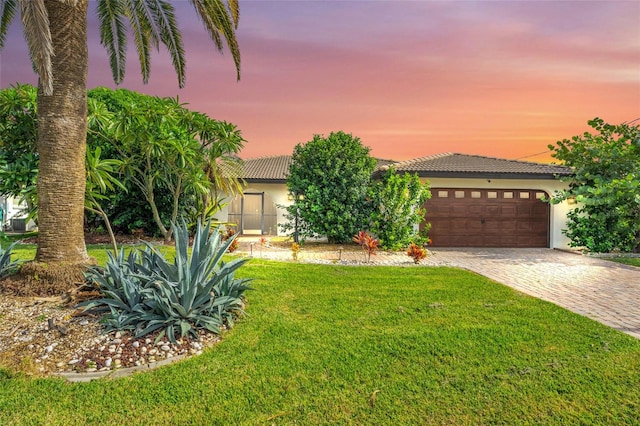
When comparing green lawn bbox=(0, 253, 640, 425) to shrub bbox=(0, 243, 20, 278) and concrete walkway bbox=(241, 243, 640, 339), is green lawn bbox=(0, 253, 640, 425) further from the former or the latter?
shrub bbox=(0, 243, 20, 278)

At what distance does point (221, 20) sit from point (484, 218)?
11.8 meters

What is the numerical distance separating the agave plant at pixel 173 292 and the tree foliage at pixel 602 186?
43.1ft

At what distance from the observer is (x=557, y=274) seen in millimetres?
9953

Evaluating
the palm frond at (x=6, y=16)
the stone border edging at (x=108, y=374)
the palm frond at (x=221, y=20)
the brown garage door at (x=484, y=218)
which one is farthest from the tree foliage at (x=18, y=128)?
the brown garage door at (x=484, y=218)

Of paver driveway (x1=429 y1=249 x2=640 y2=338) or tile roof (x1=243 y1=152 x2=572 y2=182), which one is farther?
tile roof (x1=243 y1=152 x2=572 y2=182)

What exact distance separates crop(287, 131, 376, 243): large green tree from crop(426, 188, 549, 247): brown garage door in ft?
9.37

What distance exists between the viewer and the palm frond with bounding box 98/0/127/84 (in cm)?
952

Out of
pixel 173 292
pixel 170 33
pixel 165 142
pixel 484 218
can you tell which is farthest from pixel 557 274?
pixel 165 142

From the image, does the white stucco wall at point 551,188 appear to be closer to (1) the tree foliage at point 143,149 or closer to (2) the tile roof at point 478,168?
(2) the tile roof at point 478,168

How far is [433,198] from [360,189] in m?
3.00

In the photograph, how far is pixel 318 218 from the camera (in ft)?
Result: 48.0

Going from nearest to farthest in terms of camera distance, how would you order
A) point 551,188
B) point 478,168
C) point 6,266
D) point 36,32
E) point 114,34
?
point 36,32 < point 6,266 < point 114,34 < point 478,168 < point 551,188

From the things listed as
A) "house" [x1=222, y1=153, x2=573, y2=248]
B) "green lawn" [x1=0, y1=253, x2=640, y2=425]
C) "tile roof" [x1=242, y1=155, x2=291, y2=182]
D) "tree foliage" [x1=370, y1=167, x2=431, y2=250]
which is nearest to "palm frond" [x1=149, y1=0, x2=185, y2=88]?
"green lawn" [x1=0, y1=253, x2=640, y2=425]

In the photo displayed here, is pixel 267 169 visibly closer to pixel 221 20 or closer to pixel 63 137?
pixel 221 20
